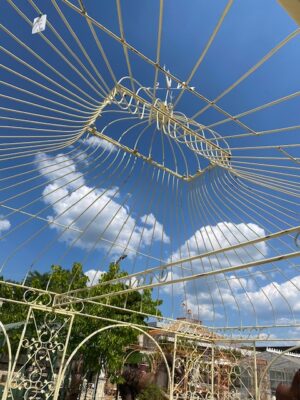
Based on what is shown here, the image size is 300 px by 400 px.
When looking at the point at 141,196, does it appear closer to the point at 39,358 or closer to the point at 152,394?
the point at 39,358

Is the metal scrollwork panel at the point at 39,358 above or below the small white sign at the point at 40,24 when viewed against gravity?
below

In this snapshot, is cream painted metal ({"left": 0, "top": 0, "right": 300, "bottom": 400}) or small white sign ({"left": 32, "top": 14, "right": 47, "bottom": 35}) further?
cream painted metal ({"left": 0, "top": 0, "right": 300, "bottom": 400})

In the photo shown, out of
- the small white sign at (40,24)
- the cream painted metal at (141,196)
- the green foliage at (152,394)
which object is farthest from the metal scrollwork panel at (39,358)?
the small white sign at (40,24)

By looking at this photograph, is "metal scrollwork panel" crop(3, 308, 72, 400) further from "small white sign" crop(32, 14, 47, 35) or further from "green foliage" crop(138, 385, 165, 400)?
"small white sign" crop(32, 14, 47, 35)

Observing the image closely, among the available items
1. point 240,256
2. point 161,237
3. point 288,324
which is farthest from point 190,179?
point 288,324

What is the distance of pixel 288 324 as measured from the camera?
7.74 m

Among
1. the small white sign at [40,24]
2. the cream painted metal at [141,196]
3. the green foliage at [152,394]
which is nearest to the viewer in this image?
the small white sign at [40,24]

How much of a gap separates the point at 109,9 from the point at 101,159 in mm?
3432

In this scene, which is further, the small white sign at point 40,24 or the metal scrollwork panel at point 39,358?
the metal scrollwork panel at point 39,358

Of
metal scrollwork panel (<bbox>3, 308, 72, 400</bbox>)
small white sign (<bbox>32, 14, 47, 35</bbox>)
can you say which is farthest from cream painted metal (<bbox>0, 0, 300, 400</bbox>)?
small white sign (<bbox>32, 14, 47, 35</bbox>)

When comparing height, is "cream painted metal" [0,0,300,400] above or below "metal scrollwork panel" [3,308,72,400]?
above

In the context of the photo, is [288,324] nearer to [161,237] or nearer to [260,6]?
[161,237]

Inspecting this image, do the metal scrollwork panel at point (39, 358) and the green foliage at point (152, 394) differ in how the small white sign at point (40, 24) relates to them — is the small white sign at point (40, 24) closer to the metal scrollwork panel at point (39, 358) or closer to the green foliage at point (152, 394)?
the metal scrollwork panel at point (39, 358)

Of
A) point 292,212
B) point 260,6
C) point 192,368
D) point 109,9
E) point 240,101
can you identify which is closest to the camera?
point 260,6
